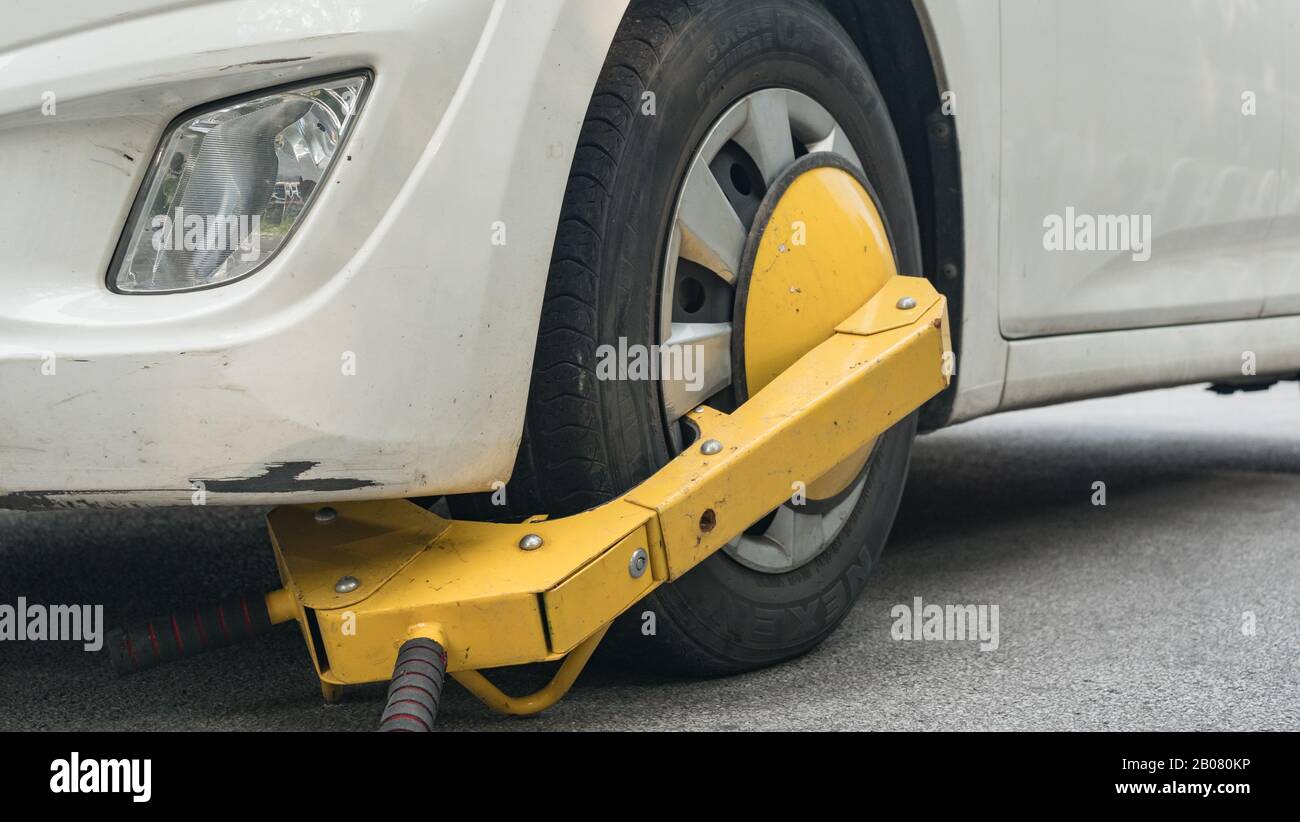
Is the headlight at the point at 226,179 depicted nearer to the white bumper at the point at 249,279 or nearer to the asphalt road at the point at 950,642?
the white bumper at the point at 249,279

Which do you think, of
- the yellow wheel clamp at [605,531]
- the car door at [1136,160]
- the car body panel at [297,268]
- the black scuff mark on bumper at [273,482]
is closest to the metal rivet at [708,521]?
the yellow wheel clamp at [605,531]

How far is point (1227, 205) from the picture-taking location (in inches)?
99.6

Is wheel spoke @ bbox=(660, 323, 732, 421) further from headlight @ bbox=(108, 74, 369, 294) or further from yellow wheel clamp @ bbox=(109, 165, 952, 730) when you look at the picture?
headlight @ bbox=(108, 74, 369, 294)

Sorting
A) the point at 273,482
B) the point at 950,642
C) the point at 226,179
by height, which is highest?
the point at 226,179

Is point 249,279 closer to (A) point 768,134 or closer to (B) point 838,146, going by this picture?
(A) point 768,134

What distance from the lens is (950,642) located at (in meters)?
1.91

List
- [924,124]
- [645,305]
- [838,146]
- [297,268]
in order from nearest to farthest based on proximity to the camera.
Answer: [297,268], [645,305], [838,146], [924,124]

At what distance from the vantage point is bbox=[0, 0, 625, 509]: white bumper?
124 cm

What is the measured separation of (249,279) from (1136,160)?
159cm

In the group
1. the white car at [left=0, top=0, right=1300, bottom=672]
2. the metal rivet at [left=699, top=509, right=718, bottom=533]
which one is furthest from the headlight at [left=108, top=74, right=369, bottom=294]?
the metal rivet at [left=699, top=509, right=718, bottom=533]

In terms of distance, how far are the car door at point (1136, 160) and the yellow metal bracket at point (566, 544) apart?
0.52m

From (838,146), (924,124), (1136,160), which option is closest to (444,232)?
(838,146)

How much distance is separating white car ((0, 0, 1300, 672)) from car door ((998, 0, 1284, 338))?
80mm
